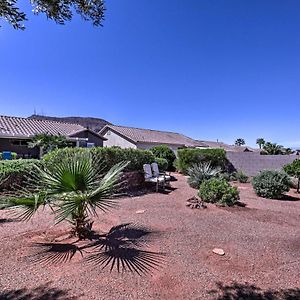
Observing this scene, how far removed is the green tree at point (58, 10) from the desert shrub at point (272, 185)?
374 inches

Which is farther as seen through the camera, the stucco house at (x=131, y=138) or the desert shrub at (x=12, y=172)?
the stucco house at (x=131, y=138)

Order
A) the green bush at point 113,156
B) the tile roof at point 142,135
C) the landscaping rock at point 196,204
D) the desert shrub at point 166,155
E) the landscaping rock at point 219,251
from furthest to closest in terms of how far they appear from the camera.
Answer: the tile roof at point 142,135
the desert shrub at point 166,155
the green bush at point 113,156
the landscaping rock at point 196,204
the landscaping rock at point 219,251

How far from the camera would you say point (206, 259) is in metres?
4.38

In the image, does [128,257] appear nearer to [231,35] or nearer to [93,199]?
[93,199]

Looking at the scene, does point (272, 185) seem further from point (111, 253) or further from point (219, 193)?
point (111, 253)

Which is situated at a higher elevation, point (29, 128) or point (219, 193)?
point (29, 128)

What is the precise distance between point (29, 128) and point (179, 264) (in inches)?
858

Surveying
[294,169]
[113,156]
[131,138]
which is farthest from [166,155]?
[294,169]

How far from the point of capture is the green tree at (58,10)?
2727 mm

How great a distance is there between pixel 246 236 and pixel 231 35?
32.2ft

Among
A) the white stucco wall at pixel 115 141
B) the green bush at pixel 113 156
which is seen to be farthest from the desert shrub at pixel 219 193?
the white stucco wall at pixel 115 141

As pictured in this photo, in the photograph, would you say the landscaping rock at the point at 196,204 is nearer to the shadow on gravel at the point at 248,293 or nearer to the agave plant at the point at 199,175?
the agave plant at the point at 199,175

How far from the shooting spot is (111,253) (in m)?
4.52

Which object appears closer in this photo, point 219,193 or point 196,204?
point 196,204
